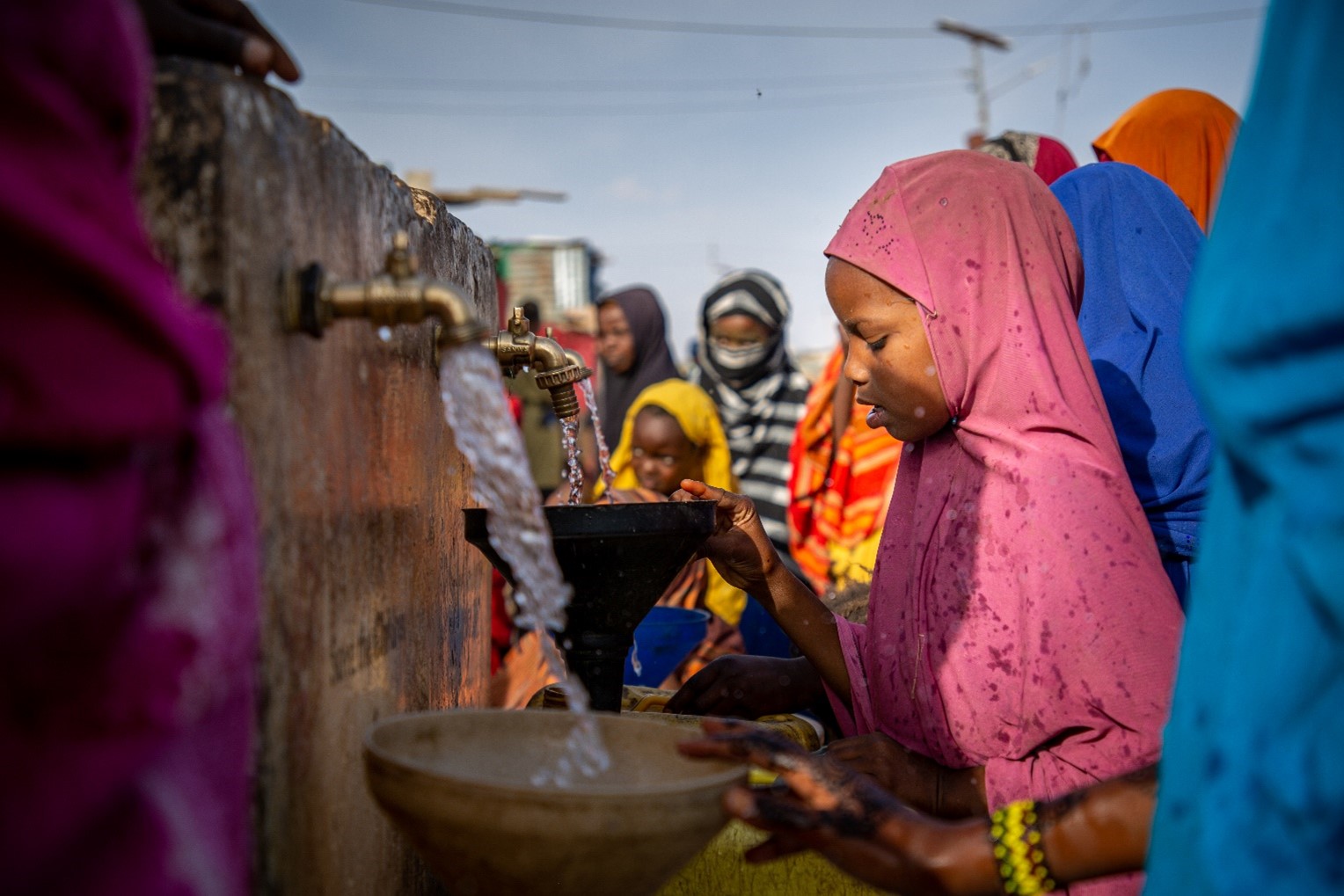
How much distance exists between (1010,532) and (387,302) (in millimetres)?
1153

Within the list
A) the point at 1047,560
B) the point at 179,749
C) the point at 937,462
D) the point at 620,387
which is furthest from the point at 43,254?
the point at 620,387

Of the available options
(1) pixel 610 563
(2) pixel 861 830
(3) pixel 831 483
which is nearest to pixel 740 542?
(1) pixel 610 563

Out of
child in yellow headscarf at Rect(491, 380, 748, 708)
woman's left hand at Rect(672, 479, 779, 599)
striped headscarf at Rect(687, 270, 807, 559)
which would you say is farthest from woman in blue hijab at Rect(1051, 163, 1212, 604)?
striped headscarf at Rect(687, 270, 807, 559)

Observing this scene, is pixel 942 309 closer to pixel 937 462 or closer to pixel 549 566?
pixel 937 462

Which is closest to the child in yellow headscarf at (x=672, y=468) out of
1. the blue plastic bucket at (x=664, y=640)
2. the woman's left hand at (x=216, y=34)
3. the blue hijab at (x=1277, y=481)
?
the blue plastic bucket at (x=664, y=640)

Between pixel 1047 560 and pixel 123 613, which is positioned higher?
pixel 123 613

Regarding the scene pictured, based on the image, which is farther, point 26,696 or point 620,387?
point 620,387

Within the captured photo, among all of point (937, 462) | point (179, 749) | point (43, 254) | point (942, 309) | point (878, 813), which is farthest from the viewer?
point (937, 462)

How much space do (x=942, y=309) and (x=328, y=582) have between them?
3.95 ft

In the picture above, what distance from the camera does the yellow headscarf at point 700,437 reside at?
4.24 m

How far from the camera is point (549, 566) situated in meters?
1.49

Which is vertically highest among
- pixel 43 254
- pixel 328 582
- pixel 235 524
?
pixel 43 254

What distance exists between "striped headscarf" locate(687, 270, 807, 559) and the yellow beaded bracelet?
12.6 ft

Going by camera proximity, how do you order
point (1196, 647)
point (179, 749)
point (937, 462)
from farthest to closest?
point (937, 462), point (1196, 647), point (179, 749)
